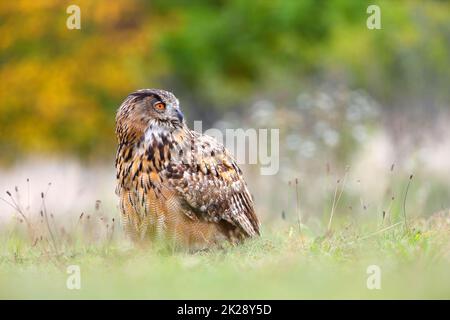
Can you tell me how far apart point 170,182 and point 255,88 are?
15.7 metres

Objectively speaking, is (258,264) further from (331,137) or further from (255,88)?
(255,88)

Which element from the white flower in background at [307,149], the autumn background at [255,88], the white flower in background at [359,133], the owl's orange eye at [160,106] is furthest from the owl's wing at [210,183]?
the white flower in background at [359,133]

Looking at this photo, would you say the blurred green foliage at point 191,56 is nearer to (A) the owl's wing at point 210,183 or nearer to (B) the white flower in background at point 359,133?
(B) the white flower in background at point 359,133

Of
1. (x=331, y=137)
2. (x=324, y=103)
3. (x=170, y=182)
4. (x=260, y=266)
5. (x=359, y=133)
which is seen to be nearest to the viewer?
(x=260, y=266)

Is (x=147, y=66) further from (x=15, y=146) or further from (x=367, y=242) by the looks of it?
(x=367, y=242)

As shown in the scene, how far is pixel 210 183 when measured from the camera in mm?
7168

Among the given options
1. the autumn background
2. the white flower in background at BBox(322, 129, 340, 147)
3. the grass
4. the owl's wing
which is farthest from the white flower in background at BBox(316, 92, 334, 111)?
the owl's wing

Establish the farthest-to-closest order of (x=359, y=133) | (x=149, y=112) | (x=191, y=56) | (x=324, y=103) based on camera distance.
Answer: (x=191, y=56) < (x=324, y=103) < (x=359, y=133) < (x=149, y=112)

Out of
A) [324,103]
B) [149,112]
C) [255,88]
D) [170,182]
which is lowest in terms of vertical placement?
[170,182]

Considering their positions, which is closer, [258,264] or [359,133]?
[258,264]

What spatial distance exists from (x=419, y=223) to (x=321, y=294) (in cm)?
265

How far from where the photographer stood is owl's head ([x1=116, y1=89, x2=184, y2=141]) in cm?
714

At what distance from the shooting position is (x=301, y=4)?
21.1 m

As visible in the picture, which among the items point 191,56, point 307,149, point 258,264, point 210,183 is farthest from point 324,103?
point 191,56
